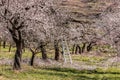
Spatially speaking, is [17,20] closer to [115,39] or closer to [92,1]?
[115,39]

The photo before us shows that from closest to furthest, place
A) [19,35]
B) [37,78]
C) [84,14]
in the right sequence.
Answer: [37,78] → [19,35] → [84,14]

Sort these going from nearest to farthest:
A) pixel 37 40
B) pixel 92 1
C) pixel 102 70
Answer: pixel 102 70
pixel 37 40
pixel 92 1

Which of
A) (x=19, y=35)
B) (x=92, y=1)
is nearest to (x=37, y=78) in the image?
(x=19, y=35)

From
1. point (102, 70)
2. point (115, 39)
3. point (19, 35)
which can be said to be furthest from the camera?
point (102, 70)

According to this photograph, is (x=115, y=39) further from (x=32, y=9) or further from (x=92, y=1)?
(x=92, y=1)

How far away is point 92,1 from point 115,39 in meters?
173

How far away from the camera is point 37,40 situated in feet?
117

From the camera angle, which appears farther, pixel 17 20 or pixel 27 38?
pixel 27 38

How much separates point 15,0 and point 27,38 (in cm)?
788

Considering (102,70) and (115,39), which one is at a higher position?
(115,39)

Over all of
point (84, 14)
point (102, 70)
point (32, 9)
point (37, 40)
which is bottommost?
point (102, 70)

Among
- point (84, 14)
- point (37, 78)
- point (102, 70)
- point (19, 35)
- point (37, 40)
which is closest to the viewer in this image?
point (37, 78)

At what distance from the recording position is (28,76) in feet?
83.5

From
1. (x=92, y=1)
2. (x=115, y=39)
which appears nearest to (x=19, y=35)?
(x=115, y=39)
